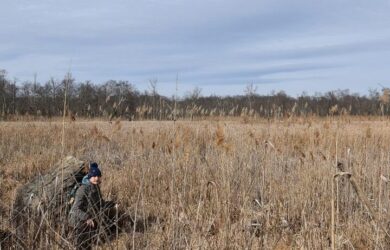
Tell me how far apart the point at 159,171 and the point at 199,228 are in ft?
7.94

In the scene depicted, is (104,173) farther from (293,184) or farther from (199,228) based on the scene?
(199,228)

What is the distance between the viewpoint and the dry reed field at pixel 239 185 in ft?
9.73

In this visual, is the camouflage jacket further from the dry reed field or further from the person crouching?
the dry reed field


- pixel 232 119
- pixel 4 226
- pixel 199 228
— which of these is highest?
pixel 232 119

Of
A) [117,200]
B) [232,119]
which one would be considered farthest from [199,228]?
[232,119]

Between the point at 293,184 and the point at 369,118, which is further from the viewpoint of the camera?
the point at 369,118

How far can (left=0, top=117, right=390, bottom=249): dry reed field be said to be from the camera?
297cm

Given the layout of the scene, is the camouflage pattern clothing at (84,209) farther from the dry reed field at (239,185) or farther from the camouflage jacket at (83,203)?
the dry reed field at (239,185)

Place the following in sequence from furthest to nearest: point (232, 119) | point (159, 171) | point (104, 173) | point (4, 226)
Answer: point (232, 119) → point (104, 173) → point (159, 171) → point (4, 226)

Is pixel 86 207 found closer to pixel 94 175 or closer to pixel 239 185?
pixel 94 175

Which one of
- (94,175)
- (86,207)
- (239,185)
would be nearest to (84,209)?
(86,207)

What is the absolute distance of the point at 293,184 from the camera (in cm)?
473

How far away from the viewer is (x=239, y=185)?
15.4 feet

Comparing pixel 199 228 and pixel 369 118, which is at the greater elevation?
pixel 369 118
